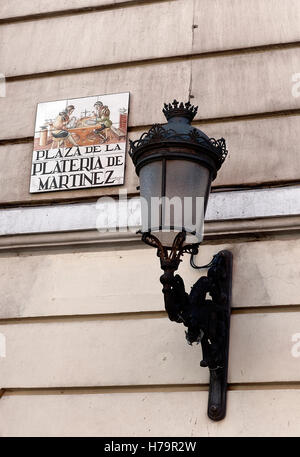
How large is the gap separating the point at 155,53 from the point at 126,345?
198 cm

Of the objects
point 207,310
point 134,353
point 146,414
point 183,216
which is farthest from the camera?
point 134,353

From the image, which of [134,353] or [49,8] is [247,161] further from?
[49,8]

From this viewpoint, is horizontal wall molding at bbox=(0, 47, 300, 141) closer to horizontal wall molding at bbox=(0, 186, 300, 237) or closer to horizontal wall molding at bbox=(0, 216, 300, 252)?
horizontal wall molding at bbox=(0, 186, 300, 237)

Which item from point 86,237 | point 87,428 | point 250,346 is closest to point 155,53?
point 86,237

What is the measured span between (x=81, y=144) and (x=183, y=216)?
148 cm

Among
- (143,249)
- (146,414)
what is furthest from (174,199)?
(146,414)

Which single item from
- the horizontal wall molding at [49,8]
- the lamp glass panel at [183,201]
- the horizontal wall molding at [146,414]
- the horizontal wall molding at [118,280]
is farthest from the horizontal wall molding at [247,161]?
the horizontal wall molding at [146,414]

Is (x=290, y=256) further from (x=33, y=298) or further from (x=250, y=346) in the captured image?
(x=33, y=298)

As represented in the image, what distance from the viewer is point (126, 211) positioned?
5.43 meters

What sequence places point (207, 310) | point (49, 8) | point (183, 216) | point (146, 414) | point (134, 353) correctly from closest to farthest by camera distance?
point (183, 216), point (207, 310), point (146, 414), point (134, 353), point (49, 8)

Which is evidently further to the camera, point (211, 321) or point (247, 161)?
point (247, 161)

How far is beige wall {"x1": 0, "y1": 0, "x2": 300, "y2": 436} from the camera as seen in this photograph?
489cm

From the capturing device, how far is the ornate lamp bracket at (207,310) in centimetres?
447

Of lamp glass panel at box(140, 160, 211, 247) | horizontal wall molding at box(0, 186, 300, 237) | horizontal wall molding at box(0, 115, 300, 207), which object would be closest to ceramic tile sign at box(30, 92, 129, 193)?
horizontal wall molding at box(0, 115, 300, 207)
